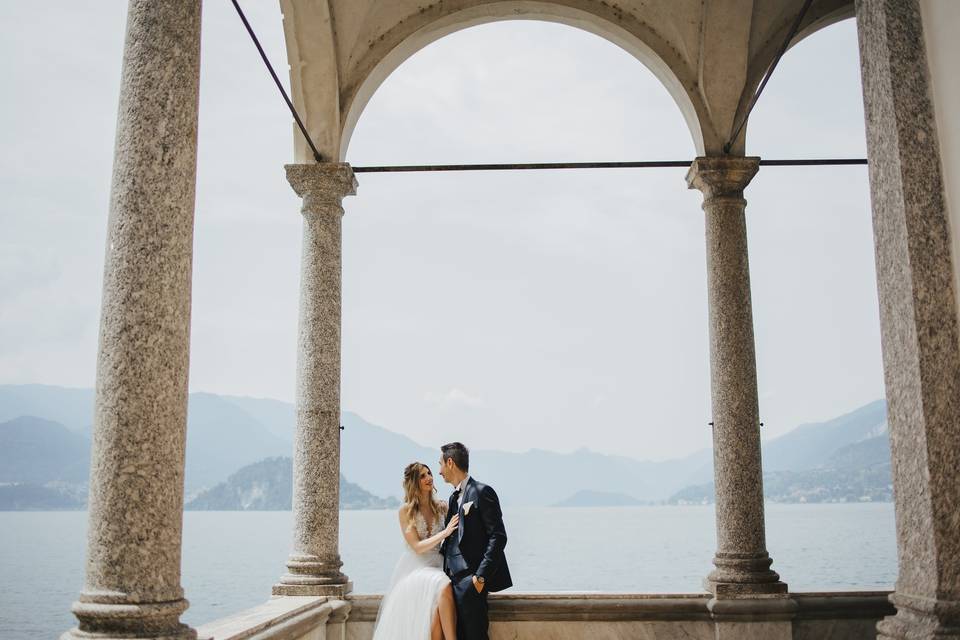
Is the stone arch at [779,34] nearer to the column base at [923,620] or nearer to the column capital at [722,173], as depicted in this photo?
the column capital at [722,173]

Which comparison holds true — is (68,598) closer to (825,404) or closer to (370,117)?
(370,117)

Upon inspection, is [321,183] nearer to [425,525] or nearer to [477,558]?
[425,525]

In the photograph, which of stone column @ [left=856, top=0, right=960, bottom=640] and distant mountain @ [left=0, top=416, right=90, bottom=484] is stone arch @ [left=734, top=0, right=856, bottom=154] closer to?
stone column @ [left=856, top=0, right=960, bottom=640]

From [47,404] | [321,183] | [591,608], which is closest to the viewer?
[591,608]

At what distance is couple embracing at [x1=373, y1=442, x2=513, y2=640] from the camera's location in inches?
311

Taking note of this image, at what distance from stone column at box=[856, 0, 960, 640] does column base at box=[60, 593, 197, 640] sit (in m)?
3.70

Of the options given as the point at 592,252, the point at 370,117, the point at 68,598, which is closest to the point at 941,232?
the point at 68,598

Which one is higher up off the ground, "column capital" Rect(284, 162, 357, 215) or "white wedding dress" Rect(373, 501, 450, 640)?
"column capital" Rect(284, 162, 357, 215)

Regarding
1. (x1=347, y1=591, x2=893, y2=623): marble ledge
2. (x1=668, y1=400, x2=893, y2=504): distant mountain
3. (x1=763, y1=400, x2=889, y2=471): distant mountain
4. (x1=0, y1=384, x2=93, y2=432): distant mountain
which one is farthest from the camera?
(x1=0, y1=384, x2=93, y2=432): distant mountain

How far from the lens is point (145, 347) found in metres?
4.74

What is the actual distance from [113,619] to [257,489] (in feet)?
558

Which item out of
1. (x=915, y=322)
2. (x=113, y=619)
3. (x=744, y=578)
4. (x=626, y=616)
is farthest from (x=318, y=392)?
(x=915, y=322)

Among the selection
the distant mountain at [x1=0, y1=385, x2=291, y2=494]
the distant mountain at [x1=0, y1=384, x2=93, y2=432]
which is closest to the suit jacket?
the distant mountain at [x1=0, y1=385, x2=291, y2=494]

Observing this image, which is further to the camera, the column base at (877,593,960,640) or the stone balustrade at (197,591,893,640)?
the stone balustrade at (197,591,893,640)
